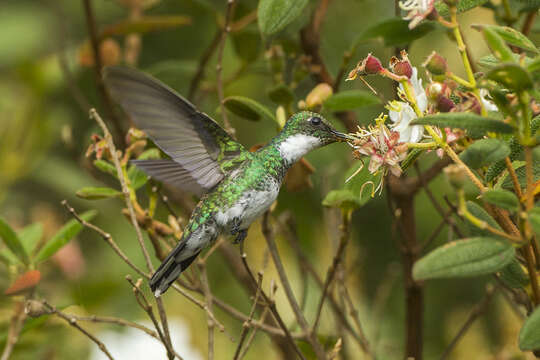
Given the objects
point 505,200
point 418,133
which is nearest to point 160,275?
point 418,133

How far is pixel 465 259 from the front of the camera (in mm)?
801

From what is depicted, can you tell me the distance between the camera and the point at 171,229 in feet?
4.59

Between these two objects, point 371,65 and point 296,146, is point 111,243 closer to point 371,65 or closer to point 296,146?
point 296,146

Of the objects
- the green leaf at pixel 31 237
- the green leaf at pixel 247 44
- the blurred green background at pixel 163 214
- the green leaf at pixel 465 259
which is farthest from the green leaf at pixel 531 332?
the green leaf at pixel 247 44

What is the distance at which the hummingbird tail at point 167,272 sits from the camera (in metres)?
1.26

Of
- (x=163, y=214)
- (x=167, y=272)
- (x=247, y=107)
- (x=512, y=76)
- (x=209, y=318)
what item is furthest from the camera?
(x=163, y=214)

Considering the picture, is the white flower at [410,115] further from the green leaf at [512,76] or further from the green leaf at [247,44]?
the green leaf at [247,44]

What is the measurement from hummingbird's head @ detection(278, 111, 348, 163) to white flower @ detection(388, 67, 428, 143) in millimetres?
279

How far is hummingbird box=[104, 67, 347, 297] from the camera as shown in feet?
4.21

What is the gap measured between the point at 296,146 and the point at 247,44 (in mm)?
Answer: 650

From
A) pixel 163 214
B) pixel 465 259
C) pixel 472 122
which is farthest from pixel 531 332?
pixel 163 214

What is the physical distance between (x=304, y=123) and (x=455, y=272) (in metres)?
0.62

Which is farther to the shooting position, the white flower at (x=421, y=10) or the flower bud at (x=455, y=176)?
the white flower at (x=421, y=10)

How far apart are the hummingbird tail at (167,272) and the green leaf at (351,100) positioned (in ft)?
1.23
